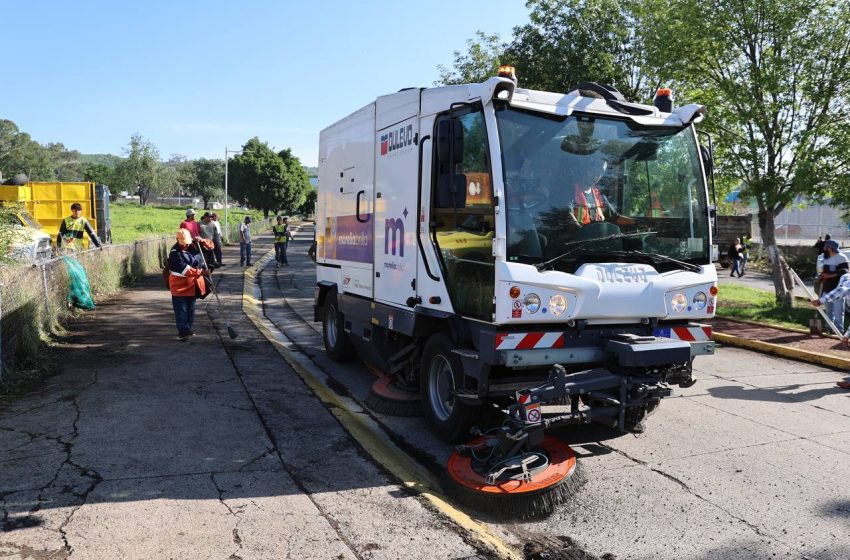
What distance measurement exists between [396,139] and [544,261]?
2.29 metres

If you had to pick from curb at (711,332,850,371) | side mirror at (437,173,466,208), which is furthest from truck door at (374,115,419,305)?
curb at (711,332,850,371)

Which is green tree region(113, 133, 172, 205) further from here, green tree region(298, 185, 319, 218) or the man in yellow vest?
the man in yellow vest

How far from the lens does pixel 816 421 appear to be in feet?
21.1

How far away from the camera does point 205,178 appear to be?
392 feet

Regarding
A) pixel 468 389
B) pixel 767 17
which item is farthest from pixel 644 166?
pixel 767 17

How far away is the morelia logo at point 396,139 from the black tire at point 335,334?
2.56m

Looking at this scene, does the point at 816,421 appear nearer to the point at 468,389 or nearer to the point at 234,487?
the point at 468,389

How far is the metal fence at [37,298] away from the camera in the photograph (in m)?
7.11

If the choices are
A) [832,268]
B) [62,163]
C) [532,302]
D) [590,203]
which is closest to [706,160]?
[590,203]

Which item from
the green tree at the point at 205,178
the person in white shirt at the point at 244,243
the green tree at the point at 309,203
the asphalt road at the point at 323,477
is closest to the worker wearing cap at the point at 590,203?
the asphalt road at the point at 323,477

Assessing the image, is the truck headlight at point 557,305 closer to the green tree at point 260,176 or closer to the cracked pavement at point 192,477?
the cracked pavement at point 192,477

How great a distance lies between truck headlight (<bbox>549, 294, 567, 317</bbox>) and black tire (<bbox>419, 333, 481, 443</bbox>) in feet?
2.89

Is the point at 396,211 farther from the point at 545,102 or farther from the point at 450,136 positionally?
the point at 545,102

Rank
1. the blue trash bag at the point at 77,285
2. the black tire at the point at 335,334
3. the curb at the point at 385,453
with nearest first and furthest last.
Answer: the curb at the point at 385,453 < the black tire at the point at 335,334 < the blue trash bag at the point at 77,285
